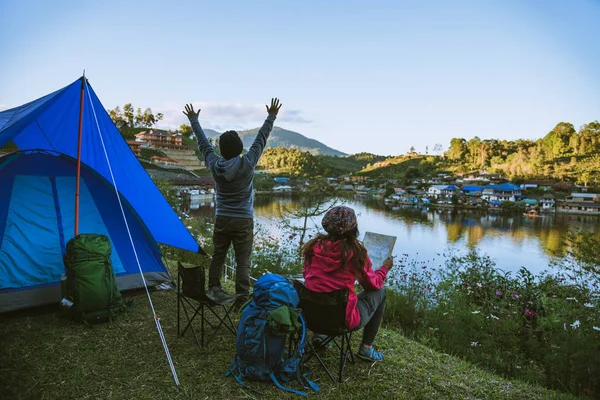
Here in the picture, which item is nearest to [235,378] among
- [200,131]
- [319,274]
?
[319,274]

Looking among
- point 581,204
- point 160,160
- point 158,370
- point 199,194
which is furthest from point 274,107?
point 160,160

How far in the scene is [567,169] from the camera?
161ft

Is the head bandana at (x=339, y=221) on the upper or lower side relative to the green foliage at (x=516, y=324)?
upper

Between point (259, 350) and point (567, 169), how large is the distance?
59.2 m

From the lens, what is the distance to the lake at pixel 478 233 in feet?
48.5

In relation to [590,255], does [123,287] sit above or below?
below

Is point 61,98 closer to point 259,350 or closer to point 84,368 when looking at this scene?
point 84,368

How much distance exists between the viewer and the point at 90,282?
338 centimetres

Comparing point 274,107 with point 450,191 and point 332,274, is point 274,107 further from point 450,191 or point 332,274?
point 450,191

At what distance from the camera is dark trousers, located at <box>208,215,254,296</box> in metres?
3.43

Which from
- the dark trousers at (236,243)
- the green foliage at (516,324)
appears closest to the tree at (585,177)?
the green foliage at (516,324)

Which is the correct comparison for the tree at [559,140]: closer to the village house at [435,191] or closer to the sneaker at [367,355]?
the village house at [435,191]

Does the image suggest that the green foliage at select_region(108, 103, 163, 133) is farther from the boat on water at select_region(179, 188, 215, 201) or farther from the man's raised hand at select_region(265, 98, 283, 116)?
the man's raised hand at select_region(265, 98, 283, 116)

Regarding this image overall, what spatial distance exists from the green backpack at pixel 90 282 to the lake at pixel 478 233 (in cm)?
727
